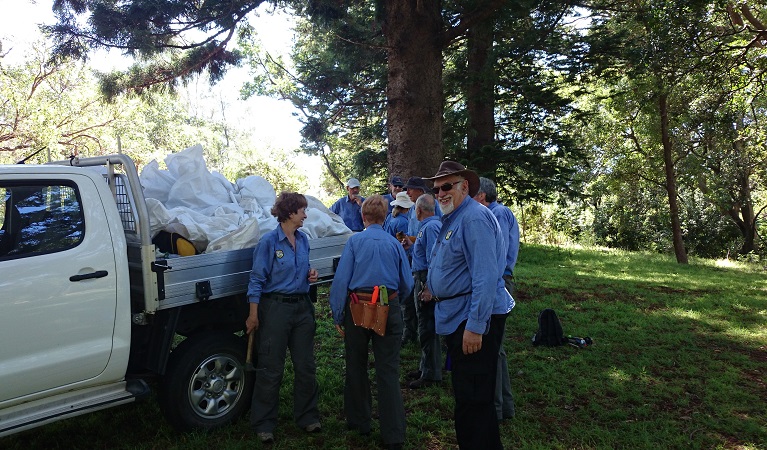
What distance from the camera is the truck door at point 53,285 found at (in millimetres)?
3250

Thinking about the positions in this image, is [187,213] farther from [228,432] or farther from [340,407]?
[340,407]

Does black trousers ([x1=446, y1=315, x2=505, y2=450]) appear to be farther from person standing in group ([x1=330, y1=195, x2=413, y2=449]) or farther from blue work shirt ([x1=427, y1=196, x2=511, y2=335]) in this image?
person standing in group ([x1=330, y1=195, x2=413, y2=449])

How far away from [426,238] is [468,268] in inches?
79.3

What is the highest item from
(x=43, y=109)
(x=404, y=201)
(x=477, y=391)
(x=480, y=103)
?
(x=43, y=109)

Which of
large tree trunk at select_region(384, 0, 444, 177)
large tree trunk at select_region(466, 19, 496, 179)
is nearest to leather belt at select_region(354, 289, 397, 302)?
large tree trunk at select_region(384, 0, 444, 177)

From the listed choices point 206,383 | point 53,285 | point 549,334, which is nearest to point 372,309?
point 206,383

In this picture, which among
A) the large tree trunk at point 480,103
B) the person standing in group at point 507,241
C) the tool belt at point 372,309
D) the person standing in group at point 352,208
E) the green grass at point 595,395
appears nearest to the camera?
the tool belt at point 372,309

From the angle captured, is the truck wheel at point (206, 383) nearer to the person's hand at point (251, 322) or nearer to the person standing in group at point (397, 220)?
the person's hand at point (251, 322)

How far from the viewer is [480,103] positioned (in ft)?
39.9

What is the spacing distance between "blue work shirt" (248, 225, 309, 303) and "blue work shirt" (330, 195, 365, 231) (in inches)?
174

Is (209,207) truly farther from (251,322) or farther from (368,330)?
→ (368,330)

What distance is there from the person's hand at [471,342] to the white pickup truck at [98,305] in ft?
6.14

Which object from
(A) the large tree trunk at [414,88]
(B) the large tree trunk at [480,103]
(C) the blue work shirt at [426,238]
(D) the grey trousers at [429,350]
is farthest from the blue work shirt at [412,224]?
(B) the large tree trunk at [480,103]

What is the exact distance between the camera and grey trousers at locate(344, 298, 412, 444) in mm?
4082
